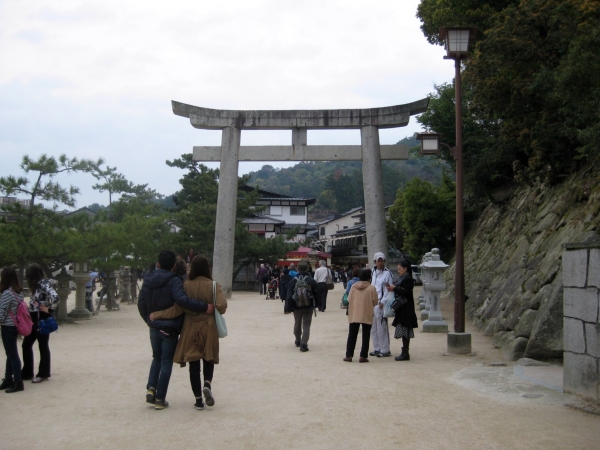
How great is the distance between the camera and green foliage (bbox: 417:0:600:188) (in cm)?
888

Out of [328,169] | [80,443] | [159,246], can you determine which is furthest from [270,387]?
[328,169]

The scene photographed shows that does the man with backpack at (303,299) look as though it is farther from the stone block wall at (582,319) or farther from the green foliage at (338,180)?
the green foliage at (338,180)

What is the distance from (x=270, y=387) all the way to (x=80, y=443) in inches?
106

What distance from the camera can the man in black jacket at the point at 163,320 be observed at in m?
6.02

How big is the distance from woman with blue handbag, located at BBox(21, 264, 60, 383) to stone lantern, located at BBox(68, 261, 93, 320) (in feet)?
25.9

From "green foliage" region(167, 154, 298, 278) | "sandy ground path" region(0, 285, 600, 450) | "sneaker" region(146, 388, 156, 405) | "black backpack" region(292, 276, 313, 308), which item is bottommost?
"sandy ground path" region(0, 285, 600, 450)

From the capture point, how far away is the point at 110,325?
48.3ft

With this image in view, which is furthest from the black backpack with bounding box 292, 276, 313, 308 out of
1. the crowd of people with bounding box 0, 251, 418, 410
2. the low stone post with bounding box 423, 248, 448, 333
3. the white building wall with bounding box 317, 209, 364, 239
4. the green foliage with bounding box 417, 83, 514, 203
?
the white building wall with bounding box 317, 209, 364, 239

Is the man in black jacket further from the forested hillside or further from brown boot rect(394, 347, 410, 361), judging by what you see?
the forested hillside

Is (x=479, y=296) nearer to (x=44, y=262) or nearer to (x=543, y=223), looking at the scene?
(x=543, y=223)

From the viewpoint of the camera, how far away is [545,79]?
10727 mm

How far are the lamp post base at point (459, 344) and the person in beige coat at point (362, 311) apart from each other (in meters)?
1.53

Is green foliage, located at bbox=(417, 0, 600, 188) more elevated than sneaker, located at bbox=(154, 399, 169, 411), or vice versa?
green foliage, located at bbox=(417, 0, 600, 188)

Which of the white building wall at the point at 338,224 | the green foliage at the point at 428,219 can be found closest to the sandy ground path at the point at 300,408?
the green foliage at the point at 428,219
